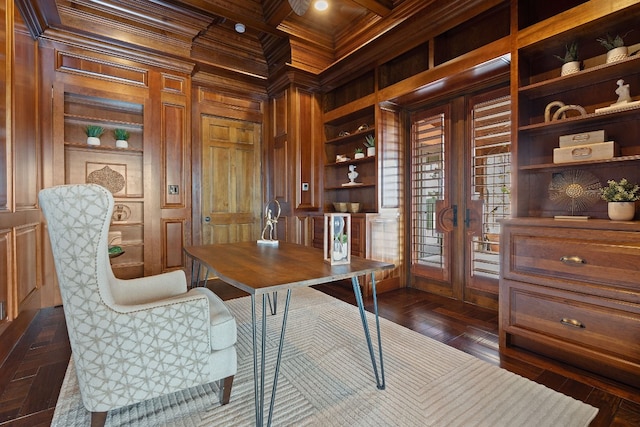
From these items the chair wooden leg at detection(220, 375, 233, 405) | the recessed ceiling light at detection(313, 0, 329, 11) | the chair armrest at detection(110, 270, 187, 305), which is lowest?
the chair wooden leg at detection(220, 375, 233, 405)

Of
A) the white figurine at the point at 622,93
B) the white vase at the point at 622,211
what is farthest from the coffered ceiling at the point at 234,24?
the white vase at the point at 622,211

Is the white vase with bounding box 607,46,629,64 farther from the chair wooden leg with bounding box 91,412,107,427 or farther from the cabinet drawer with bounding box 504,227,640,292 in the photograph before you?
the chair wooden leg with bounding box 91,412,107,427

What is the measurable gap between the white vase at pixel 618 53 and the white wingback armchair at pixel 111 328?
287cm

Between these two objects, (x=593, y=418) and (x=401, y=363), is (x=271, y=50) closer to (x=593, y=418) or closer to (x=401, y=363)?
(x=401, y=363)

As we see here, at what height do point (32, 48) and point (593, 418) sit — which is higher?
point (32, 48)

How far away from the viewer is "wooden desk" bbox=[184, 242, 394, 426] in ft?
4.36

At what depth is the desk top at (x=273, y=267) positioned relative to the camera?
1354 millimetres

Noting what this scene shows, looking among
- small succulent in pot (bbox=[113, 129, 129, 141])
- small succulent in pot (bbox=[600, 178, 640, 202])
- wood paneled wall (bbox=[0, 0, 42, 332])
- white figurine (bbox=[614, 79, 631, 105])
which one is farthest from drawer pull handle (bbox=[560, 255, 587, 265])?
small succulent in pot (bbox=[113, 129, 129, 141])

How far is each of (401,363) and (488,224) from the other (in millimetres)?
1856

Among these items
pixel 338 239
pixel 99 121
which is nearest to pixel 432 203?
pixel 338 239

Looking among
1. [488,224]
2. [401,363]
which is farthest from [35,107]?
[488,224]

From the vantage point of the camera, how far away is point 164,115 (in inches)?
149

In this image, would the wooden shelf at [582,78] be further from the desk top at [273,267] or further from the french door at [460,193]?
the desk top at [273,267]

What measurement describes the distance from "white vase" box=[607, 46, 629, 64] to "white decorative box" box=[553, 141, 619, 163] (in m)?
0.54
